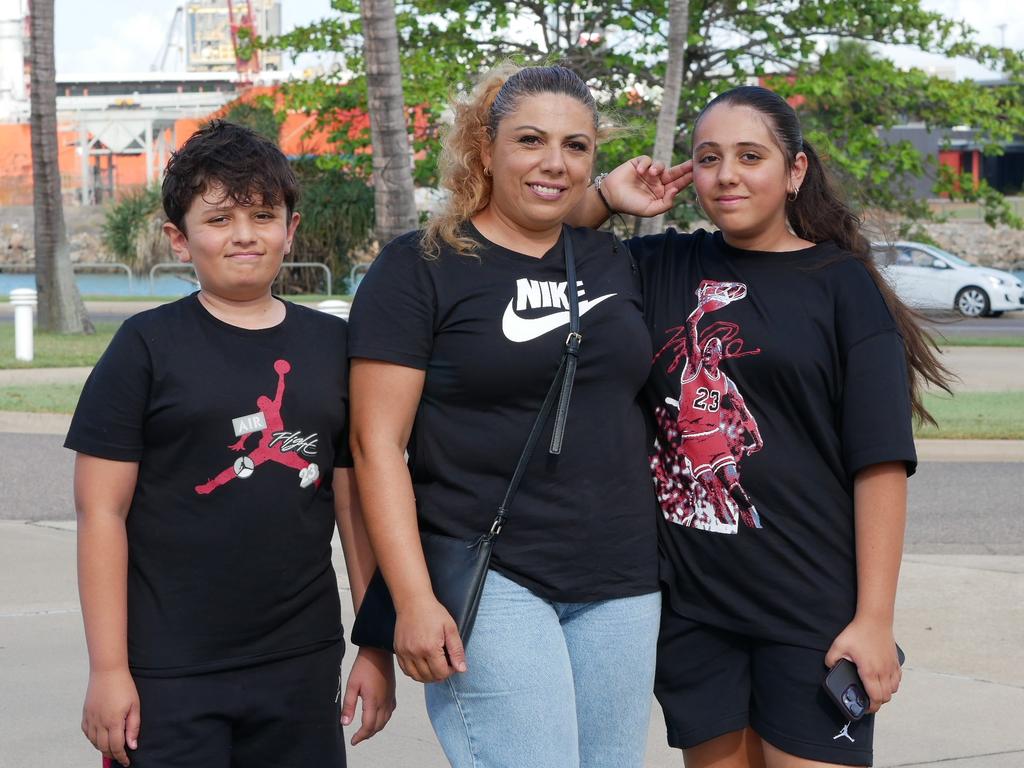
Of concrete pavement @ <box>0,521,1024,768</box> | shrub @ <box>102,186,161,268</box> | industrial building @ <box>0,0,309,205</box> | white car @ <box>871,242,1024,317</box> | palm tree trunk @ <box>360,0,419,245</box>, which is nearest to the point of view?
concrete pavement @ <box>0,521,1024,768</box>

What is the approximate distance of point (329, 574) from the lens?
2.78 m

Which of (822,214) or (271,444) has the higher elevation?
(822,214)

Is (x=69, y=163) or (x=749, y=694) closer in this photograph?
(x=749, y=694)

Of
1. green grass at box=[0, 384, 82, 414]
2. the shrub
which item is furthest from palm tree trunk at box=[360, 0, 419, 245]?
the shrub

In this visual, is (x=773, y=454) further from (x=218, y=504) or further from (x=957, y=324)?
(x=957, y=324)

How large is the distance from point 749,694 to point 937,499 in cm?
641

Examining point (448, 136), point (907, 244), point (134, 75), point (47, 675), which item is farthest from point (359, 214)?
point (134, 75)

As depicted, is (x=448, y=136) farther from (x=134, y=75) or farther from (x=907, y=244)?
(x=134, y=75)

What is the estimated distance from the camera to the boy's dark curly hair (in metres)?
2.70

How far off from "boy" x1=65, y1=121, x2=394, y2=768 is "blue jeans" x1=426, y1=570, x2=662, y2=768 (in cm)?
30

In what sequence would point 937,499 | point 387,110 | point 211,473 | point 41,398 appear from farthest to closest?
point 41,398, point 387,110, point 937,499, point 211,473

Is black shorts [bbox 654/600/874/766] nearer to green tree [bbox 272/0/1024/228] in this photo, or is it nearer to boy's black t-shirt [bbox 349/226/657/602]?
boy's black t-shirt [bbox 349/226/657/602]

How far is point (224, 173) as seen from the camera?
8.84 ft

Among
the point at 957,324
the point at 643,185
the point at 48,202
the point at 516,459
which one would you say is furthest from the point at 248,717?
the point at 957,324
